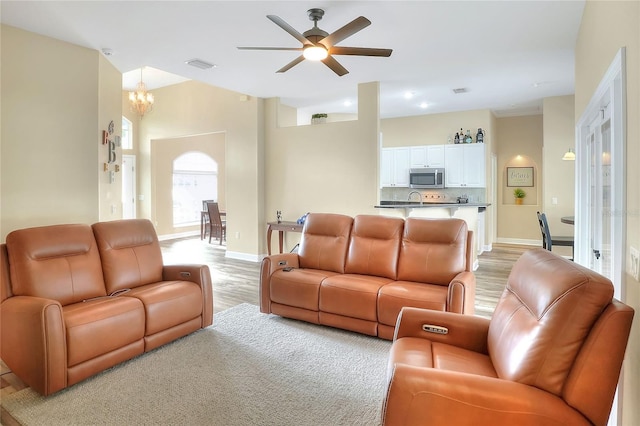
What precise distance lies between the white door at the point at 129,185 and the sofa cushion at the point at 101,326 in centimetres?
643

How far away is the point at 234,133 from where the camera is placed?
709 centimetres

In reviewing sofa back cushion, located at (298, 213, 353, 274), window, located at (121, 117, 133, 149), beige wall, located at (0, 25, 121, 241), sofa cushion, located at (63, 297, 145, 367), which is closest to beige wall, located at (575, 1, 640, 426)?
sofa back cushion, located at (298, 213, 353, 274)

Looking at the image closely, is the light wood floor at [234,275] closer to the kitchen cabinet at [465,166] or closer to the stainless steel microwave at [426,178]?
the kitchen cabinet at [465,166]

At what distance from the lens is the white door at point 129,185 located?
853cm

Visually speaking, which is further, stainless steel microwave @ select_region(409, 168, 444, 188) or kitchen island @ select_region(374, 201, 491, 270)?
stainless steel microwave @ select_region(409, 168, 444, 188)

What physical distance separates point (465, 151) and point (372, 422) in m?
6.76

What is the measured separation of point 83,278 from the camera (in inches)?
117

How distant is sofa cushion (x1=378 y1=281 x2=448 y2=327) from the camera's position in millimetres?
2996

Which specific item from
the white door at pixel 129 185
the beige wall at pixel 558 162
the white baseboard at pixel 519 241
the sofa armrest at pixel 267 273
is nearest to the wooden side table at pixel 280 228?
the sofa armrest at pixel 267 273

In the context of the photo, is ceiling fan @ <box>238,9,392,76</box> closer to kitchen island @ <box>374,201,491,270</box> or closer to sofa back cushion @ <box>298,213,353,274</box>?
sofa back cushion @ <box>298,213,353,274</box>

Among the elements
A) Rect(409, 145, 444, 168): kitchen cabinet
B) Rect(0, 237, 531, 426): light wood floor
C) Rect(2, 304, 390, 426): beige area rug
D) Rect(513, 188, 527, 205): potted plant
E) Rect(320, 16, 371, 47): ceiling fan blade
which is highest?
Rect(320, 16, 371, 47): ceiling fan blade

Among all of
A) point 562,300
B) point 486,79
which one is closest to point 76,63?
point 562,300

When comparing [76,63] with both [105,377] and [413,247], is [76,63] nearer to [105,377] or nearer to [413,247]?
[105,377]

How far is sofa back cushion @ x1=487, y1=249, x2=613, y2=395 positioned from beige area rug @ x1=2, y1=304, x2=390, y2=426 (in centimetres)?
101
